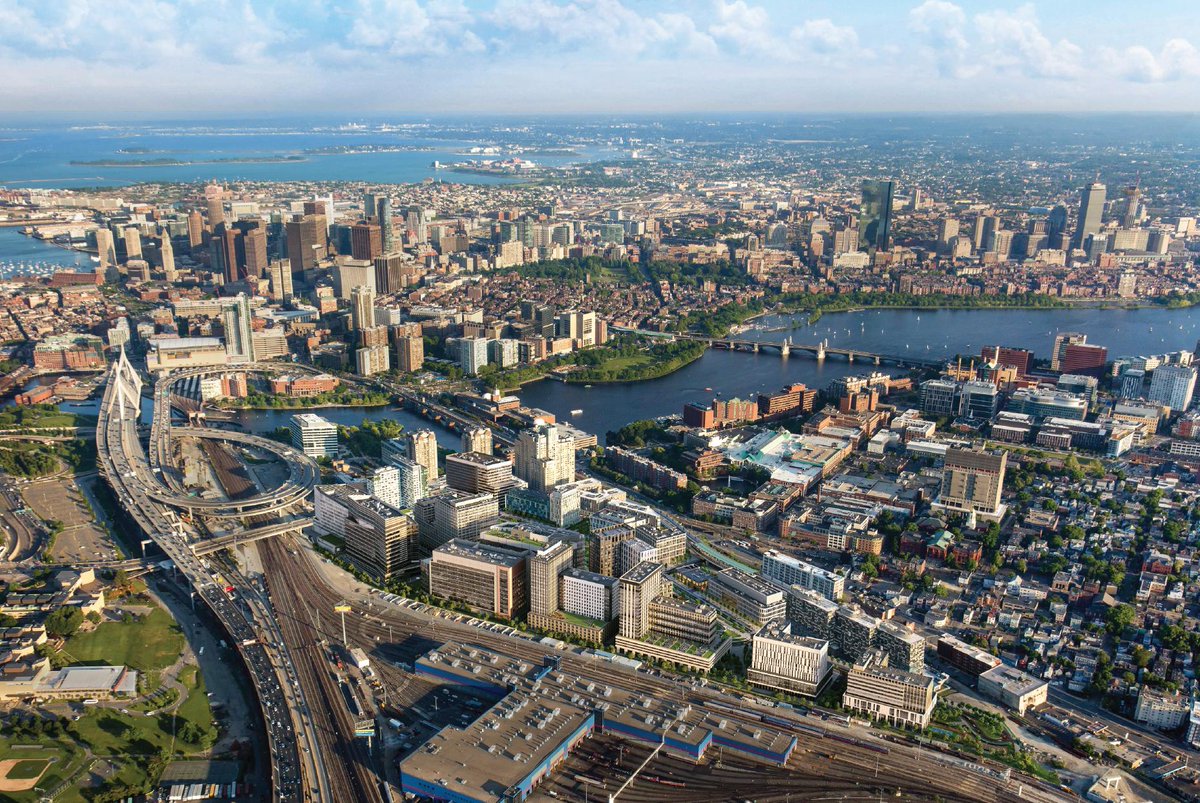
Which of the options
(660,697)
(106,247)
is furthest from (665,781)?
(106,247)

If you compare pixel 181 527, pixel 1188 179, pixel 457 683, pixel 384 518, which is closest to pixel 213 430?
pixel 181 527

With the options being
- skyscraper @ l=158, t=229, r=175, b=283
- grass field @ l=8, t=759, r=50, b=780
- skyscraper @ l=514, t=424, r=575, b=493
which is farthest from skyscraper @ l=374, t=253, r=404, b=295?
grass field @ l=8, t=759, r=50, b=780

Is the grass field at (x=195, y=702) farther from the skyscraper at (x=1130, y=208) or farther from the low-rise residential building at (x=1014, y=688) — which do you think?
the skyscraper at (x=1130, y=208)

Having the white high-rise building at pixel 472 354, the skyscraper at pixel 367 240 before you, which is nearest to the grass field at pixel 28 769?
the white high-rise building at pixel 472 354

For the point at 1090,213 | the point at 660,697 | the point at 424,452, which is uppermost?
the point at 1090,213

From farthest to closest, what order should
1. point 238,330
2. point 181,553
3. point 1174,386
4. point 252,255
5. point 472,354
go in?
point 252,255 → point 238,330 → point 472,354 → point 1174,386 → point 181,553

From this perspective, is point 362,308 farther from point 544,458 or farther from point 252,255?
point 544,458

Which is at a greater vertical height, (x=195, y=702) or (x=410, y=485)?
(x=410, y=485)

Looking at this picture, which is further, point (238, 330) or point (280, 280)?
point (280, 280)
